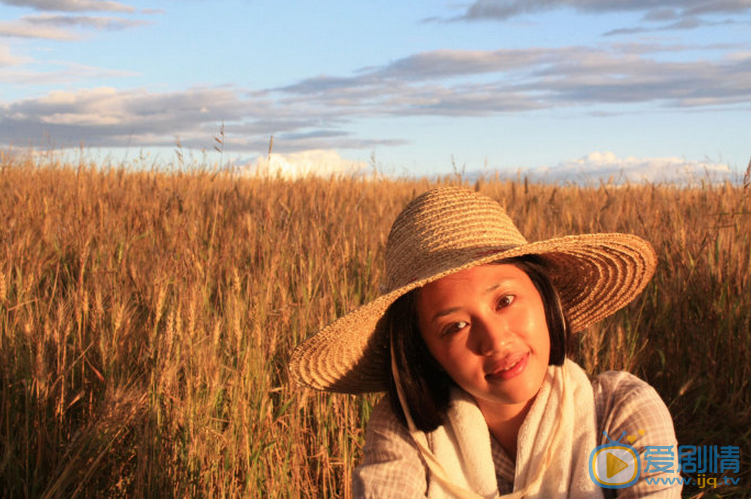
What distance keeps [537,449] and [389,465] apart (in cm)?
33

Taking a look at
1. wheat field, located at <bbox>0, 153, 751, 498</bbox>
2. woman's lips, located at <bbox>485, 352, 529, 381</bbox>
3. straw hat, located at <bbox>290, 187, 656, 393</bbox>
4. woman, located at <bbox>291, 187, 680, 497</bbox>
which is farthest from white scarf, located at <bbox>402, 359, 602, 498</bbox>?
wheat field, located at <bbox>0, 153, 751, 498</bbox>

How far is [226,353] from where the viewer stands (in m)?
2.34

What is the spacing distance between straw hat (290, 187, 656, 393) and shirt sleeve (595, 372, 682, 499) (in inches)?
13.0

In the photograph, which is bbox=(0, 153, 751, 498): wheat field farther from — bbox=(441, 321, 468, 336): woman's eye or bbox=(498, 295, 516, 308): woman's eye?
bbox=(498, 295, 516, 308): woman's eye

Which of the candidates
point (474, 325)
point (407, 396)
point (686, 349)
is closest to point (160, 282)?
point (407, 396)

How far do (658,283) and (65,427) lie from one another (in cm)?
261

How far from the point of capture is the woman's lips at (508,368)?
4.85 ft

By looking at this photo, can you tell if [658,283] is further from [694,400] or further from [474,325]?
[474,325]

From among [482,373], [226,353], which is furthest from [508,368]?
[226,353]

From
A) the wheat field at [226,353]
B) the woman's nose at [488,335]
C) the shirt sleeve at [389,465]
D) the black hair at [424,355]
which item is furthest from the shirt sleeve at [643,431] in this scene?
the wheat field at [226,353]

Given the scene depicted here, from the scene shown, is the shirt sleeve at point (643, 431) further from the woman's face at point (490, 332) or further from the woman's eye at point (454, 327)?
the woman's eye at point (454, 327)

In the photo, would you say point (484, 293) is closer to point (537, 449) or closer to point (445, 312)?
point (445, 312)

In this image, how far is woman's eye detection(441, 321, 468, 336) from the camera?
1527 mm

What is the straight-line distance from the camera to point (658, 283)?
3383mm
